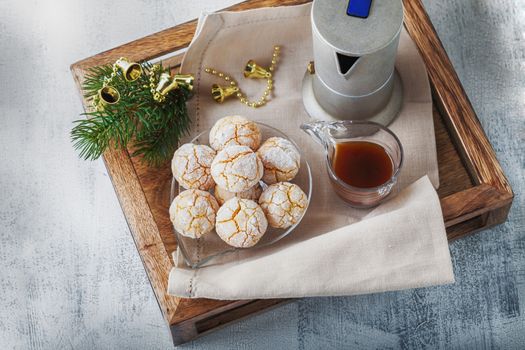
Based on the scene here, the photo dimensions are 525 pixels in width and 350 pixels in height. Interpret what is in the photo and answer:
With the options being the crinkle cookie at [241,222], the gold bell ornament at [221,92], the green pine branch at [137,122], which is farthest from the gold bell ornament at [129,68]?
the crinkle cookie at [241,222]

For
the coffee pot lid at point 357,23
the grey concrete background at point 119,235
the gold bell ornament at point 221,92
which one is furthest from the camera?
the grey concrete background at point 119,235

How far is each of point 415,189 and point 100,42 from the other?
28.0 inches

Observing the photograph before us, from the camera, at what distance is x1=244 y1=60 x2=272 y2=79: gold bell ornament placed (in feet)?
3.26

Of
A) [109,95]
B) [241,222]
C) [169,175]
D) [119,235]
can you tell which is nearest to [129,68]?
[109,95]

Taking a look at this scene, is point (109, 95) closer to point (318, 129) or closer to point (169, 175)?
point (169, 175)

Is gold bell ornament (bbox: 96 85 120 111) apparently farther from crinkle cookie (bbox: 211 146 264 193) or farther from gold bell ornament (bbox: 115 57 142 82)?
crinkle cookie (bbox: 211 146 264 193)

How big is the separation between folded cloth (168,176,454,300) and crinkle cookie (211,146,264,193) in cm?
10

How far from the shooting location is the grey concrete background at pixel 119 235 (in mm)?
1127

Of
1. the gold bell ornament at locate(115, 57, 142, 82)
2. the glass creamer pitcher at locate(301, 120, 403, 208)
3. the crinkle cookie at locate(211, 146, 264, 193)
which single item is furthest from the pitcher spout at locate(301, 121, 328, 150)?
the gold bell ornament at locate(115, 57, 142, 82)

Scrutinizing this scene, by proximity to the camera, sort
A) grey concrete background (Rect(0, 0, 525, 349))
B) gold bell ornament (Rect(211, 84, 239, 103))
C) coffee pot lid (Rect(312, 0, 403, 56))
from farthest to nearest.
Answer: grey concrete background (Rect(0, 0, 525, 349)) < gold bell ornament (Rect(211, 84, 239, 103)) < coffee pot lid (Rect(312, 0, 403, 56))

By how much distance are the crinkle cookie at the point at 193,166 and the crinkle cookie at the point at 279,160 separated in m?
0.07

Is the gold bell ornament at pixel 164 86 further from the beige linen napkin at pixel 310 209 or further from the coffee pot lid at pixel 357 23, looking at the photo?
the coffee pot lid at pixel 357 23

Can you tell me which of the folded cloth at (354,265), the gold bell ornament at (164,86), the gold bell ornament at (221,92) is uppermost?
the gold bell ornament at (164,86)

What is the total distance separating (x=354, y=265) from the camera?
2.84 feet
